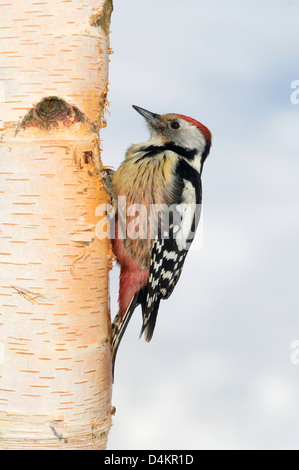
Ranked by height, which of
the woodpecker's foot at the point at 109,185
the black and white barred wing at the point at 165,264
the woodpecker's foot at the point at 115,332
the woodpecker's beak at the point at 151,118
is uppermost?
the woodpecker's beak at the point at 151,118

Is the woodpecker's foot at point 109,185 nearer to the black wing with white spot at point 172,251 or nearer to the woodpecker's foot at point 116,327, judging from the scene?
the black wing with white spot at point 172,251

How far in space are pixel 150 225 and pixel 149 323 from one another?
2.12ft

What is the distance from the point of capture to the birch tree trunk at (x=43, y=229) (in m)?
2.40

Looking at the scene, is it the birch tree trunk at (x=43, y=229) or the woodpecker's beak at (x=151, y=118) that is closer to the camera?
the birch tree trunk at (x=43, y=229)

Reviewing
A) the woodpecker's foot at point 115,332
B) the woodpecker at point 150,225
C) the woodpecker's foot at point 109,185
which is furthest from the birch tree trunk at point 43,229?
the woodpecker at point 150,225

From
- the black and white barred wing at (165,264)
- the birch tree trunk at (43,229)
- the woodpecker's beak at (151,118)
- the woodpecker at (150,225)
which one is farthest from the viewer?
the woodpecker's beak at (151,118)

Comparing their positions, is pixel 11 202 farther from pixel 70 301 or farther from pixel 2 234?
pixel 70 301

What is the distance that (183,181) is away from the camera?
3668mm

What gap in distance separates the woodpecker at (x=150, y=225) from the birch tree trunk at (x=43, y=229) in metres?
0.92

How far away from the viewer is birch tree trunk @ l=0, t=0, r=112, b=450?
2.40 meters

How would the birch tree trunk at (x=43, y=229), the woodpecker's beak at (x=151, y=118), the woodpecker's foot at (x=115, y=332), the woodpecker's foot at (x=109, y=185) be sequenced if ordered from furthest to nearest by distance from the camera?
the woodpecker's beak at (x=151, y=118)
the woodpecker's foot at (x=115, y=332)
the woodpecker's foot at (x=109, y=185)
the birch tree trunk at (x=43, y=229)

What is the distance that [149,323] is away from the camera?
12.2ft
